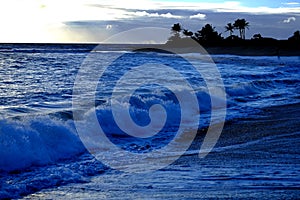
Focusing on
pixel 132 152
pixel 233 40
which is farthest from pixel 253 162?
pixel 233 40

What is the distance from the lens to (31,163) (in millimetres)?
7430

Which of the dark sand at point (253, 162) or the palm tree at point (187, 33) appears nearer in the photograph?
the dark sand at point (253, 162)

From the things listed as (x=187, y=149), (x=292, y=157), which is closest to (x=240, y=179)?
(x=292, y=157)

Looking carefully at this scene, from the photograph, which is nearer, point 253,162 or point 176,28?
point 253,162

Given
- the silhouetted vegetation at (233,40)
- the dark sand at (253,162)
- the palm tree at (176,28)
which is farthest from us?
the palm tree at (176,28)

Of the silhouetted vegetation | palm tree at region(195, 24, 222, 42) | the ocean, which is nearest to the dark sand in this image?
the ocean

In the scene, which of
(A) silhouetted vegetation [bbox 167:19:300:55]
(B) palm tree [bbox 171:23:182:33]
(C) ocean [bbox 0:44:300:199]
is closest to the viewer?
(C) ocean [bbox 0:44:300:199]

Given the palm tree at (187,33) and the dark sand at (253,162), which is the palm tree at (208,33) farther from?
the dark sand at (253,162)

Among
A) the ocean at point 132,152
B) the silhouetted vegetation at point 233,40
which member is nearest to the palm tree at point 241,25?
the silhouetted vegetation at point 233,40

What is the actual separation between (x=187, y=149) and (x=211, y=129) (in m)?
2.37

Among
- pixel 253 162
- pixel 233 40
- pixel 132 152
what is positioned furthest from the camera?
pixel 233 40

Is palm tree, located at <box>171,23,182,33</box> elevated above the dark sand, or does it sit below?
above

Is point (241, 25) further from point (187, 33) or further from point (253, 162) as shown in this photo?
point (253, 162)

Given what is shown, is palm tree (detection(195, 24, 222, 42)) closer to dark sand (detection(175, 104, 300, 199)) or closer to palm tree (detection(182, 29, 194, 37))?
palm tree (detection(182, 29, 194, 37))
